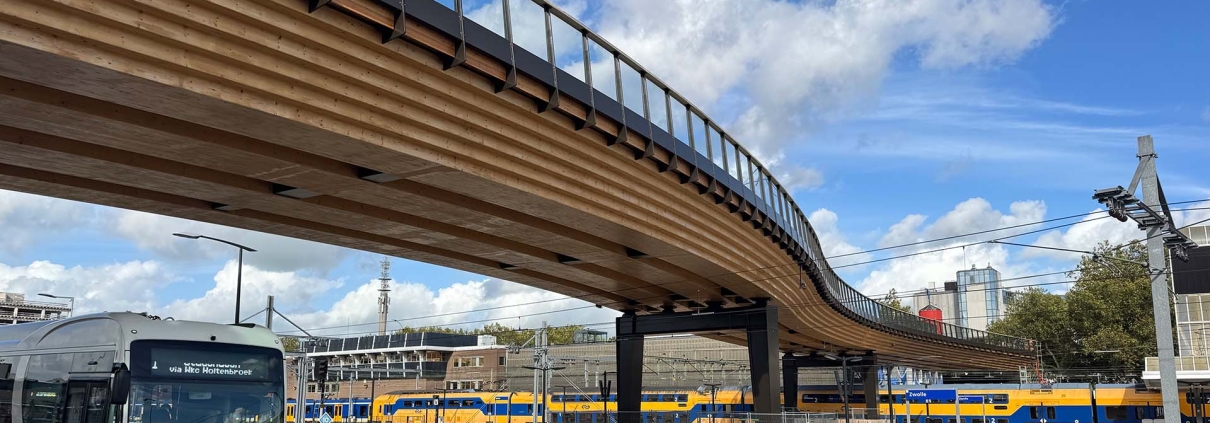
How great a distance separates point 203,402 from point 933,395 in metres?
50.8

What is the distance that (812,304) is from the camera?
130 ft

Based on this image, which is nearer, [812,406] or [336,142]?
[336,142]

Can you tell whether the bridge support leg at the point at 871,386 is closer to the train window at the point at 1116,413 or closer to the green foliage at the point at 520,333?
the train window at the point at 1116,413

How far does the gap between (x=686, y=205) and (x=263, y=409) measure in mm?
12136

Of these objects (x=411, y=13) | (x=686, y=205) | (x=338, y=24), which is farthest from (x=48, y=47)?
(x=686, y=205)

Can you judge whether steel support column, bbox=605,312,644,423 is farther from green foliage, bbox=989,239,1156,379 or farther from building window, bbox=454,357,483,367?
building window, bbox=454,357,483,367

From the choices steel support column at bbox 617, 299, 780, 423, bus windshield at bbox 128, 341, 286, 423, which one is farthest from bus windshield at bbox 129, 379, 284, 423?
steel support column at bbox 617, 299, 780, 423

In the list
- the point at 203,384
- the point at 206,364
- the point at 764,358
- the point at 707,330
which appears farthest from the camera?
the point at 707,330

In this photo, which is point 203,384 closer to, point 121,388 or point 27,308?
point 121,388

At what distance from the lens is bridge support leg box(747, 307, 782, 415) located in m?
33.3

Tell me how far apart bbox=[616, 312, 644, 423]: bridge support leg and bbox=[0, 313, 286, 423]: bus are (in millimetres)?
22083

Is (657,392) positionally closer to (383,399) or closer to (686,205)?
(383,399)

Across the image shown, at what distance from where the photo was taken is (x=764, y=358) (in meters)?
33.5

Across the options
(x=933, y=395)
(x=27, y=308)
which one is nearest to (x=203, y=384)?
(x=933, y=395)
